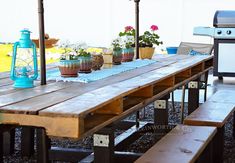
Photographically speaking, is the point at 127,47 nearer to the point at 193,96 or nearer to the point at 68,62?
the point at 68,62

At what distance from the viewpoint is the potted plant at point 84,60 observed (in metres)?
2.92

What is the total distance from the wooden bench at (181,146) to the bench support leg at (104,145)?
0.76ft

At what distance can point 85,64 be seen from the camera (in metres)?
3.02

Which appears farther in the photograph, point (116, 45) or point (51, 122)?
point (116, 45)

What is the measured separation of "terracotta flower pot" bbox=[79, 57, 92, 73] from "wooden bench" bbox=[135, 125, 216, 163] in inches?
27.6

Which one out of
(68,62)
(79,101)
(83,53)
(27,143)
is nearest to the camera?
(79,101)

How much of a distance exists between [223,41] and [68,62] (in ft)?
15.1

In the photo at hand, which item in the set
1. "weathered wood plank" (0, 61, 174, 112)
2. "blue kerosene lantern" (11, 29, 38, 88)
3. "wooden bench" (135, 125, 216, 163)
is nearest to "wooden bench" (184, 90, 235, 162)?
"wooden bench" (135, 125, 216, 163)

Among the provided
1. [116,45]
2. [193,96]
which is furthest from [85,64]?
[193,96]

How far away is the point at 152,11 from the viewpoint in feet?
34.8

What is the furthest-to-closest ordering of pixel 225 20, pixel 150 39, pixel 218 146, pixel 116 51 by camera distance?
pixel 225 20 < pixel 150 39 < pixel 116 51 < pixel 218 146

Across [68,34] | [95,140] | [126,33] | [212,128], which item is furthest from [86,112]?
[68,34]

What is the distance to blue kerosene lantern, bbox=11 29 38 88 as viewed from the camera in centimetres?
241

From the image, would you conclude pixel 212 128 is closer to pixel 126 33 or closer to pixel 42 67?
pixel 42 67
